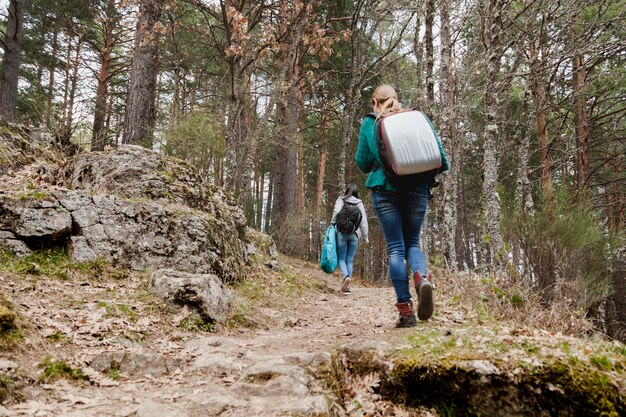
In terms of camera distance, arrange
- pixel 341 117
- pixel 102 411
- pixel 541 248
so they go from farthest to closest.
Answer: pixel 341 117 → pixel 541 248 → pixel 102 411

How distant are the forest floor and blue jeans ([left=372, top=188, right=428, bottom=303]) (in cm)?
49

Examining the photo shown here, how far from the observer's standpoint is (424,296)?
3414mm

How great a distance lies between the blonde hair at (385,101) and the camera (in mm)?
3768

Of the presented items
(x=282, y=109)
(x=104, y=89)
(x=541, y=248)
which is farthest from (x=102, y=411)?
(x=104, y=89)

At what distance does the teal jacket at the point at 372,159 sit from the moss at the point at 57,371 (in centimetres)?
269

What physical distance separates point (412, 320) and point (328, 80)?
40.8 feet

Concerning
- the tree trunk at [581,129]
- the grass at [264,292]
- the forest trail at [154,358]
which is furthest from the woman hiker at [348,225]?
the tree trunk at [581,129]

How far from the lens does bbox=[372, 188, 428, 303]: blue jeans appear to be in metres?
3.59

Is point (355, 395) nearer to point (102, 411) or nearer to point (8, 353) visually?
point (102, 411)

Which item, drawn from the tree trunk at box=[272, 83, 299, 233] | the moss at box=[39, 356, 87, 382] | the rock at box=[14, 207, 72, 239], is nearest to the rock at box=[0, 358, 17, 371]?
the moss at box=[39, 356, 87, 382]

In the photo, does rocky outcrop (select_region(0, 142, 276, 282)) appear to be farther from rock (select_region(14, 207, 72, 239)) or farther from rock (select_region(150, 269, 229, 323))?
rock (select_region(150, 269, 229, 323))

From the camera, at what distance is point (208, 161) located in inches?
321

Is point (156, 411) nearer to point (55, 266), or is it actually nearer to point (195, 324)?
point (195, 324)

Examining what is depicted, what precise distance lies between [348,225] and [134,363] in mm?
5250
